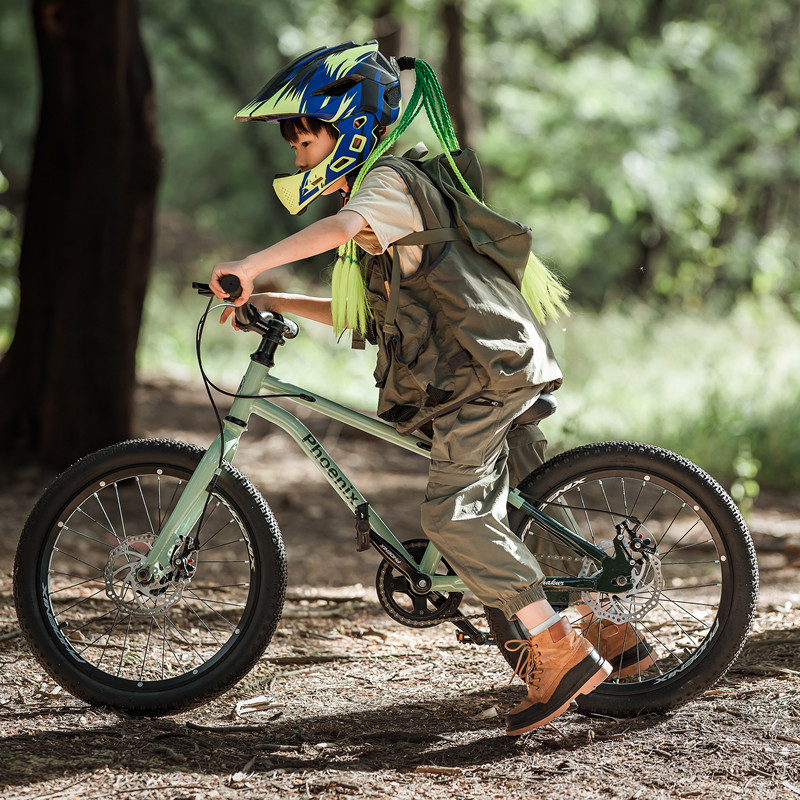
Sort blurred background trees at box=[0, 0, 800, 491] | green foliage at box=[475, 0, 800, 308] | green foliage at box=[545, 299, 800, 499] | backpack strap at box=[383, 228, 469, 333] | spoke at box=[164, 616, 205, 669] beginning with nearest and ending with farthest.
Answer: backpack strap at box=[383, 228, 469, 333]
spoke at box=[164, 616, 205, 669]
green foliage at box=[545, 299, 800, 499]
blurred background trees at box=[0, 0, 800, 491]
green foliage at box=[475, 0, 800, 308]

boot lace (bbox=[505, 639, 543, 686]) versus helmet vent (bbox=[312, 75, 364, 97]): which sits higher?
helmet vent (bbox=[312, 75, 364, 97])

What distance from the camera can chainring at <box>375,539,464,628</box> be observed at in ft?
9.63

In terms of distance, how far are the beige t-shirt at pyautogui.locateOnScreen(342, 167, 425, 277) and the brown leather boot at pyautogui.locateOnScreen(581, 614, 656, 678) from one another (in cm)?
138

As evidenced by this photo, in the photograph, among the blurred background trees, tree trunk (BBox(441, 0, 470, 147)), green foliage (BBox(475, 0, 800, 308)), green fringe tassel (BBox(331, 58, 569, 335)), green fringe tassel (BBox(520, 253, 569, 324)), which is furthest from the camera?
green foliage (BBox(475, 0, 800, 308))

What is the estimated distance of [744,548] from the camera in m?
2.91

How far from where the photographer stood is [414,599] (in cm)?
296

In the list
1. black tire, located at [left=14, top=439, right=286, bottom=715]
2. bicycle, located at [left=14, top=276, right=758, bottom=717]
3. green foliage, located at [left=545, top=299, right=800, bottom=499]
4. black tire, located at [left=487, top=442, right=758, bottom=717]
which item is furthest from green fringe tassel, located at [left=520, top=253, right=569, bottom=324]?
green foliage, located at [left=545, top=299, right=800, bottom=499]

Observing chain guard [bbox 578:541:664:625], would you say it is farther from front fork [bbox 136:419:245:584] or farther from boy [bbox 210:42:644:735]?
front fork [bbox 136:419:245:584]

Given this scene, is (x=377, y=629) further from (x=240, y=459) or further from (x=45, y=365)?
(x=240, y=459)

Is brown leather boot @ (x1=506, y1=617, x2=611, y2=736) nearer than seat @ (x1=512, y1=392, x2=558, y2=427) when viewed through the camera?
Yes

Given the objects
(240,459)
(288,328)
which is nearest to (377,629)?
(288,328)

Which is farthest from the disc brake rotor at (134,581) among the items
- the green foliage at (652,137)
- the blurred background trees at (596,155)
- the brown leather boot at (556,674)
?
the green foliage at (652,137)

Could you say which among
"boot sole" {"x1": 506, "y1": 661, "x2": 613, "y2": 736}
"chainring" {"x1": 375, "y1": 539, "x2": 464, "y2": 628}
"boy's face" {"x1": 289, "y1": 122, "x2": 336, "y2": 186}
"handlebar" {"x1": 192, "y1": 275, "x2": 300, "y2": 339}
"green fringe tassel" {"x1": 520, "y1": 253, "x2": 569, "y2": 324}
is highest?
"boy's face" {"x1": 289, "y1": 122, "x2": 336, "y2": 186}

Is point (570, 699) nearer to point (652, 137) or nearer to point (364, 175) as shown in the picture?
point (364, 175)
